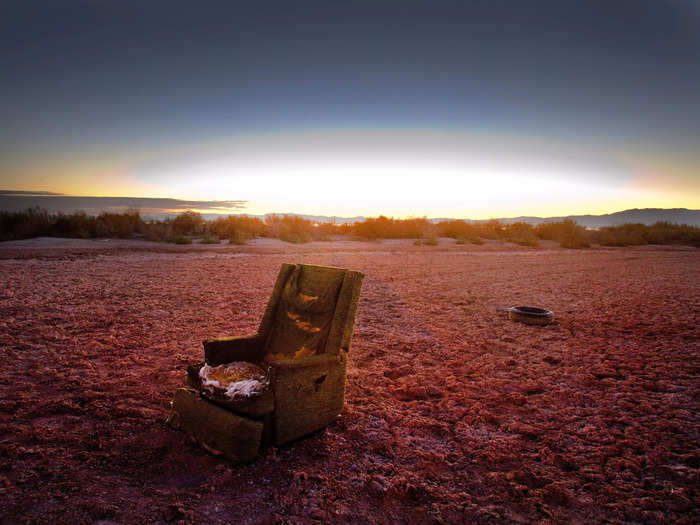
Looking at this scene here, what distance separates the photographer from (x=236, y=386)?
2.54 metres

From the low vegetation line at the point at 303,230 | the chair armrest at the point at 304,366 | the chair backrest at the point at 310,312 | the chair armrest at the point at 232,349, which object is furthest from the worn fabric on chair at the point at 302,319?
the low vegetation line at the point at 303,230

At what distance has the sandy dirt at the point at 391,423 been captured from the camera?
2.15 metres

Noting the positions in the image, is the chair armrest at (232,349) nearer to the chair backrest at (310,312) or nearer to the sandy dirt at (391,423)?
the chair backrest at (310,312)

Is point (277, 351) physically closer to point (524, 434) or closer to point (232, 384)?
point (232, 384)

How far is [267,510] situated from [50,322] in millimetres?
5351

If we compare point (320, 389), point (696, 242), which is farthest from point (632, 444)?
point (696, 242)

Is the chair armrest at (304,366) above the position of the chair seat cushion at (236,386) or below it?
above

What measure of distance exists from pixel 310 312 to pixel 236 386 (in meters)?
0.98

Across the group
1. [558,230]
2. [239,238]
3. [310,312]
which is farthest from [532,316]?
[558,230]

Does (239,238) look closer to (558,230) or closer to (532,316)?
(532,316)

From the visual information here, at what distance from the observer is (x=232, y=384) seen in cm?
257

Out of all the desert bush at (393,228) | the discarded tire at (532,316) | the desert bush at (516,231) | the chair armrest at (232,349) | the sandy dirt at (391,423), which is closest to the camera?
the sandy dirt at (391,423)

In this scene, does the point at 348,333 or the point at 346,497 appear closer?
the point at 346,497

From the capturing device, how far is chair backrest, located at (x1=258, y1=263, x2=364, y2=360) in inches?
118
